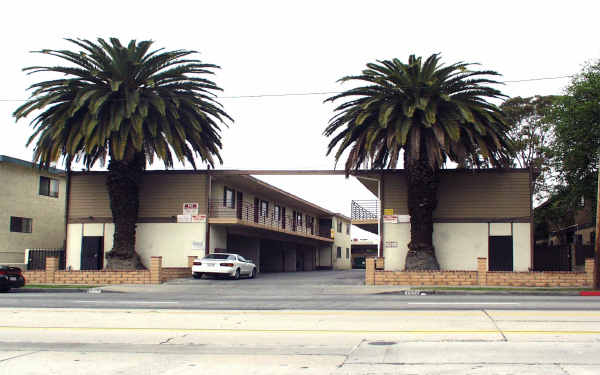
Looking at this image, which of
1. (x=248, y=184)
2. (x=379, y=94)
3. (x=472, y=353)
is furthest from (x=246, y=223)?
(x=472, y=353)

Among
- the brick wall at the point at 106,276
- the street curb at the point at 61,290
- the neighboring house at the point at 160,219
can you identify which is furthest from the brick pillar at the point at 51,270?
the neighboring house at the point at 160,219

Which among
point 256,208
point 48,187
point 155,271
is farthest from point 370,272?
point 48,187

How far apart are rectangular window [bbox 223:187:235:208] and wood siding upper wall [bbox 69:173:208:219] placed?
4774 millimetres

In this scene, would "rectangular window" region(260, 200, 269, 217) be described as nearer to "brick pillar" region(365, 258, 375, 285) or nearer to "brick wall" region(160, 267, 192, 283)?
"brick wall" region(160, 267, 192, 283)

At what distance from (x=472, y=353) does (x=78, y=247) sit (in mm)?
27484

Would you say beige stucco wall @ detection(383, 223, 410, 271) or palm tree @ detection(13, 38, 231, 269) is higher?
palm tree @ detection(13, 38, 231, 269)

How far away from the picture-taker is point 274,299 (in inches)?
776

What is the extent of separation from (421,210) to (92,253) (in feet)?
53.9

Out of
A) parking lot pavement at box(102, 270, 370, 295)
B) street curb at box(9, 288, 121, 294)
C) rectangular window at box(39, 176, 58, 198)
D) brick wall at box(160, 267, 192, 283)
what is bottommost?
street curb at box(9, 288, 121, 294)

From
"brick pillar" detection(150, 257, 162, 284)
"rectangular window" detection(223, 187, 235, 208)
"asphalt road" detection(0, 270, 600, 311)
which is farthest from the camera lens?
"rectangular window" detection(223, 187, 235, 208)

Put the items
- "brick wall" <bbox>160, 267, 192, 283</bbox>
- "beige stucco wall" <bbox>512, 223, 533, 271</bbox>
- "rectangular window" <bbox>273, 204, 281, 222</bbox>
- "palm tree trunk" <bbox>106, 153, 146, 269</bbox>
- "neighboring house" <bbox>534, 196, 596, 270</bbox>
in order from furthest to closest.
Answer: "rectangular window" <bbox>273, 204, 281, 222</bbox> < "neighboring house" <bbox>534, 196, 596, 270</bbox> < "palm tree trunk" <bbox>106, 153, 146, 269</bbox> < "beige stucco wall" <bbox>512, 223, 533, 271</bbox> < "brick wall" <bbox>160, 267, 192, 283</bbox>

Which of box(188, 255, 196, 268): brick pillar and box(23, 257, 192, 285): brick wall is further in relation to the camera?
box(188, 255, 196, 268): brick pillar

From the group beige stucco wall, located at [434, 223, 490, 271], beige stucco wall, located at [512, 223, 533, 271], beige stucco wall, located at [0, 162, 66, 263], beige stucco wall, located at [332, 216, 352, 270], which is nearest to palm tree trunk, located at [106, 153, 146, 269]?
beige stucco wall, located at [0, 162, 66, 263]

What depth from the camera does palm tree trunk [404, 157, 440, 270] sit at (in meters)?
28.1
